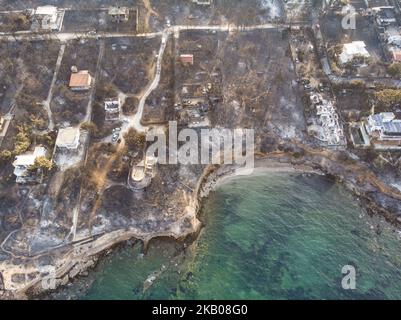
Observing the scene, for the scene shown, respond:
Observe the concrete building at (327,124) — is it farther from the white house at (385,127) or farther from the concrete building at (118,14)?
the concrete building at (118,14)

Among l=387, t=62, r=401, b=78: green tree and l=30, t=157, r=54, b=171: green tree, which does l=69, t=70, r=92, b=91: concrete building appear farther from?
l=387, t=62, r=401, b=78: green tree

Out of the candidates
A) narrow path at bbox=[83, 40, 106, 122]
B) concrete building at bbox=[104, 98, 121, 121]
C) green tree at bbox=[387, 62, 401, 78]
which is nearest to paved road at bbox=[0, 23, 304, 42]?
narrow path at bbox=[83, 40, 106, 122]

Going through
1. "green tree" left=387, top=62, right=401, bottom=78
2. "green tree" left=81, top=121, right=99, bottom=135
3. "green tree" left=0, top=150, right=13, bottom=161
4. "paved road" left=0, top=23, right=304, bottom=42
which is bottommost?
"green tree" left=0, top=150, right=13, bottom=161

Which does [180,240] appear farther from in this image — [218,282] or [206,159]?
[206,159]

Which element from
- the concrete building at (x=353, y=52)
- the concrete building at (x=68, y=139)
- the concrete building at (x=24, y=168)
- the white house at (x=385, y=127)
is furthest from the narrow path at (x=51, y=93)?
the white house at (x=385, y=127)

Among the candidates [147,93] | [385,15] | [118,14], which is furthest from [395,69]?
[118,14]
